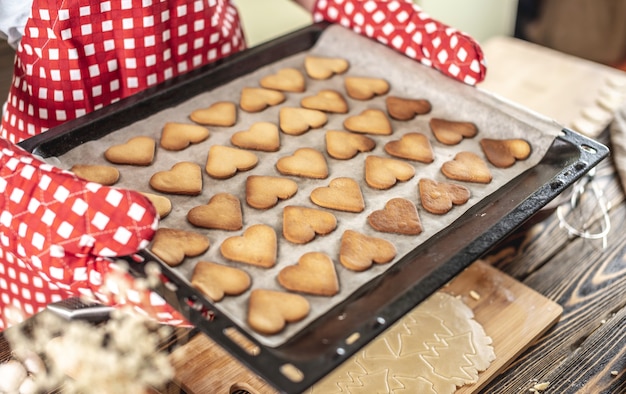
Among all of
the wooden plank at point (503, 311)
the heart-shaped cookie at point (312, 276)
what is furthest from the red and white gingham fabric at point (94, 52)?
the wooden plank at point (503, 311)

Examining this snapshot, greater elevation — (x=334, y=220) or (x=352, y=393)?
(x=334, y=220)

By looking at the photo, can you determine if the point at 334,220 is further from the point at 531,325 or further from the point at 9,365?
the point at 9,365

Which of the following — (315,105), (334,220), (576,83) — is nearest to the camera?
(334,220)

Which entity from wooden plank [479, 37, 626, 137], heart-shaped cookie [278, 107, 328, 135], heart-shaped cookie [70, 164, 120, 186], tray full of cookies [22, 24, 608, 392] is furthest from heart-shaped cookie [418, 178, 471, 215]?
wooden plank [479, 37, 626, 137]

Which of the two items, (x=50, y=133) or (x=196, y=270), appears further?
(x=50, y=133)

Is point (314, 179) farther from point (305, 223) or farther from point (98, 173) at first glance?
point (98, 173)

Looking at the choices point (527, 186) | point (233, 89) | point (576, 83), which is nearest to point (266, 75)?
point (233, 89)
